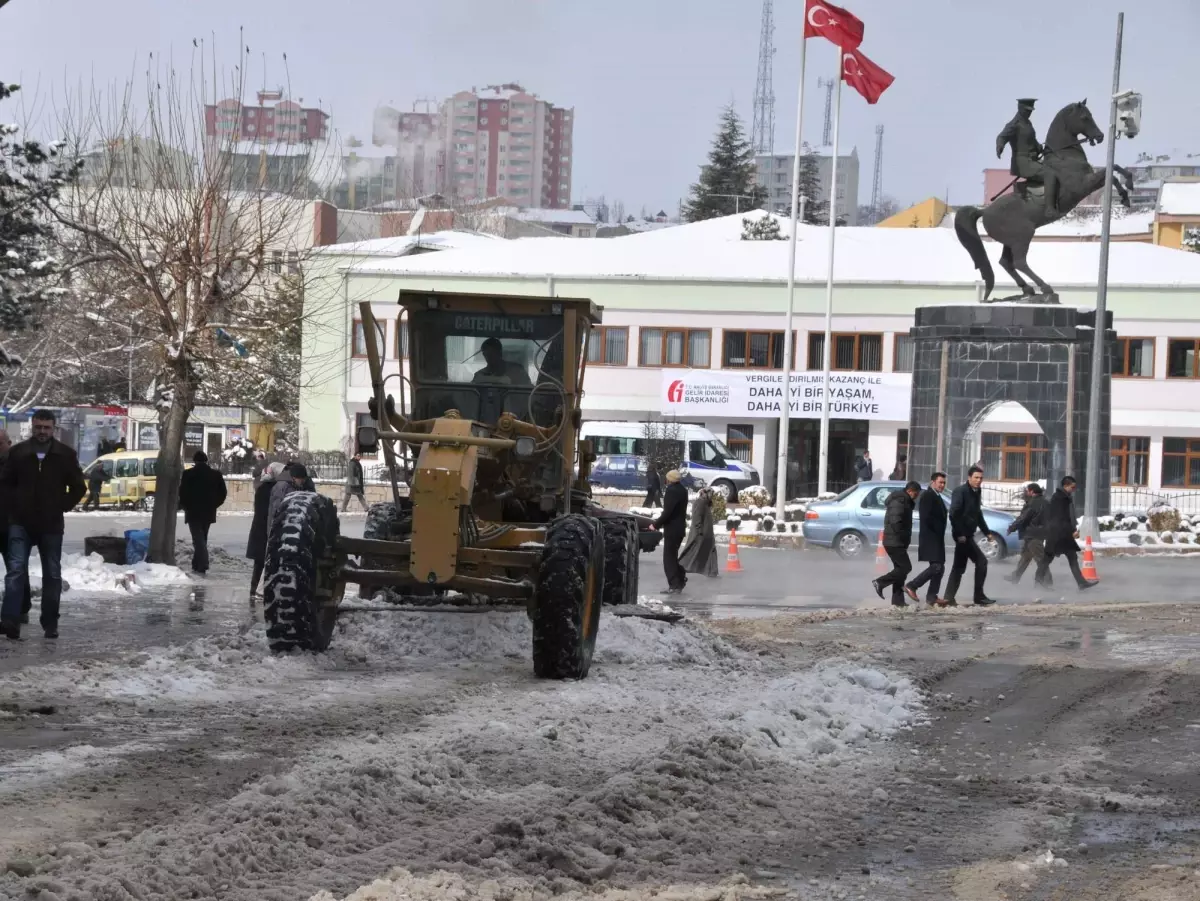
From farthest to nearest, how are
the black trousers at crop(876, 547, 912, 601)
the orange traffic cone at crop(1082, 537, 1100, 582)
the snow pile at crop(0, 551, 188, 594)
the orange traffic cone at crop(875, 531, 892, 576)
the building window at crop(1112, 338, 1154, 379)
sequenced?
the building window at crop(1112, 338, 1154, 379)
the orange traffic cone at crop(875, 531, 892, 576)
the orange traffic cone at crop(1082, 537, 1100, 582)
the black trousers at crop(876, 547, 912, 601)
the snow pile at crop(0, 551, 188, 594)

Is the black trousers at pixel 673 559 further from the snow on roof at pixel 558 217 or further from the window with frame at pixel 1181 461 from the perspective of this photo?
the snow on roof at pixel 558 217

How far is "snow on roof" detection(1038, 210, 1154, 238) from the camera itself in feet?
295

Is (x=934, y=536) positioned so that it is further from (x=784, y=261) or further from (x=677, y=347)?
(x=784, y=261)

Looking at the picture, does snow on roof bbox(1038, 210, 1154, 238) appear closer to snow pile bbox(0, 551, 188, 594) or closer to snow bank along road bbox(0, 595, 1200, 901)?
snow pile bbox(0, 551, 188, 594)

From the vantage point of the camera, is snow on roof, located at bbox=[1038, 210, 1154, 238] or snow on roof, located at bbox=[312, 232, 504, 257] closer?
snow on roof, located at bbox=[312, 232, 504, 257]

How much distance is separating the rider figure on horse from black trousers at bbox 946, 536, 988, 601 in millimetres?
14189

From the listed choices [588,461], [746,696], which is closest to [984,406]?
[588,461]

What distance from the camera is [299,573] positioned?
11703 millimetres

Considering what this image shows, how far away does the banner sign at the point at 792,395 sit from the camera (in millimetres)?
51906

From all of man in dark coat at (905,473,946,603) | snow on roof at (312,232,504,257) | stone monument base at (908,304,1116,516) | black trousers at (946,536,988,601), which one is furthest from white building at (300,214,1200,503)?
man in dark coat at (905,473,946,603)

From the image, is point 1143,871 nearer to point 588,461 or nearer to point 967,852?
point 967,852

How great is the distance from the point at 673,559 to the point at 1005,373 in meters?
13.0

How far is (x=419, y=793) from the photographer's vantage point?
7.48 meters

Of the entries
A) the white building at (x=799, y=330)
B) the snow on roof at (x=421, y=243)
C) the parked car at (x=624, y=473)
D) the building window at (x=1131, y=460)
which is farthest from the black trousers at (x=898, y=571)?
the snow on roof at (x=421, y=243)
